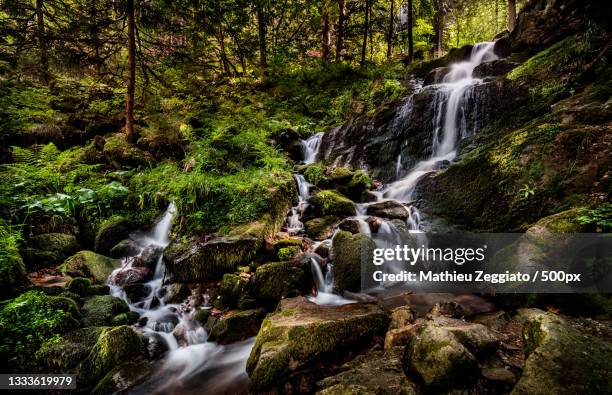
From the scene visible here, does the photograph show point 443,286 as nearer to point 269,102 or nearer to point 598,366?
point 598,366

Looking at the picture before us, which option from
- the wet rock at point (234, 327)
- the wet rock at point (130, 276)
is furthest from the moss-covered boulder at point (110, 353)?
the wet rock at point (130, 276)

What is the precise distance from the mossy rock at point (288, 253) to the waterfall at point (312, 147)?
631 cm

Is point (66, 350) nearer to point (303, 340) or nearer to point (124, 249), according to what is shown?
point (303, 340)

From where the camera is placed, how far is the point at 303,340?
3.46m

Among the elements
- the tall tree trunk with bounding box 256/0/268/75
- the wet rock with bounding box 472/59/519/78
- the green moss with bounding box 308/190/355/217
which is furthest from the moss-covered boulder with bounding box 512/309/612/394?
the tall tree trunk with bounding box 256/0/268/75

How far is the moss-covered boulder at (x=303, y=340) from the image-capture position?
330 cm

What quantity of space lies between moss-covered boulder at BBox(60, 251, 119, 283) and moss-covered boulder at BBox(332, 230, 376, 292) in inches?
184

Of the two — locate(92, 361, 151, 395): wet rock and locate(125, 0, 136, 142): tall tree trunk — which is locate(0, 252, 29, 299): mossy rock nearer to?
locate(92, 361, 151, 395): wet rock

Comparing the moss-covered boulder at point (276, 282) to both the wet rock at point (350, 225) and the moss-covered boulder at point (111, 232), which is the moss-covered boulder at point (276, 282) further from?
the moss-covered boulder at point (111, 232)

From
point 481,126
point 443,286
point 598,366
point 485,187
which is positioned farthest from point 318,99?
point 598,366

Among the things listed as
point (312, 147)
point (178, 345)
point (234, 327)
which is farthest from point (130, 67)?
point (234, 327)

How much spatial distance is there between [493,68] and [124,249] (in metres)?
13.5

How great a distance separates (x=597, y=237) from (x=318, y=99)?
544 inches

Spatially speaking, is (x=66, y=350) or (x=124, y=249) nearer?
(x=66, y=350)
